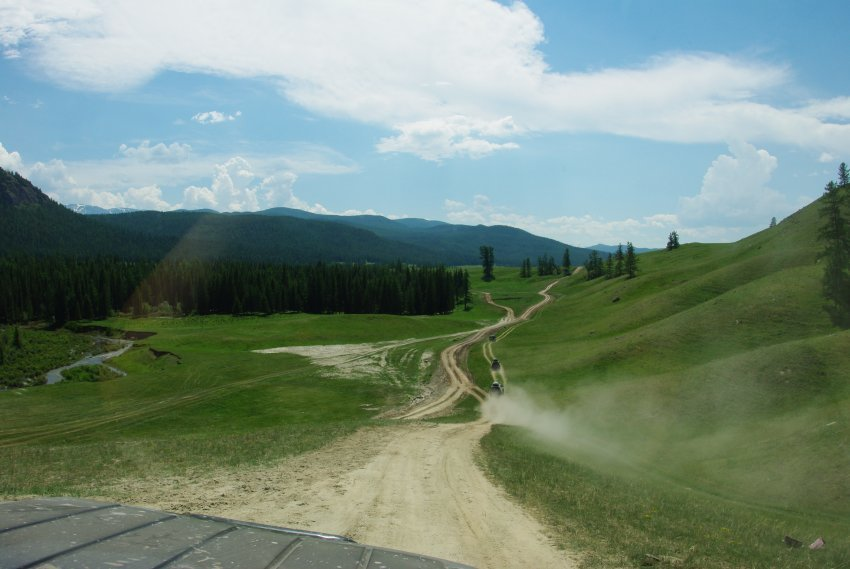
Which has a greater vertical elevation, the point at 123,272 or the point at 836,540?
the point at 123,272

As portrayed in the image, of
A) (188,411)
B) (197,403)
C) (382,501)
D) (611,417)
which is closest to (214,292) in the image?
(197,403)

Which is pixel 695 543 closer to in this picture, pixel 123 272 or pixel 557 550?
pixel 557 550

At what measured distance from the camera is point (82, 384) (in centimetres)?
5709

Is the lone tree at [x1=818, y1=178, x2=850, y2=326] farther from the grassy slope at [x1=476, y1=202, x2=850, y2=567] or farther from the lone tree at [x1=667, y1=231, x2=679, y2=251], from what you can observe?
the lone tree at [x1=667, y1=231, x2=679, y2=251]

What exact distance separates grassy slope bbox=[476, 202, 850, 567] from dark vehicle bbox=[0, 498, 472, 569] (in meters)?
8.86

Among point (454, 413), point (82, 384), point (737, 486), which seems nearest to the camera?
point (737, 486)

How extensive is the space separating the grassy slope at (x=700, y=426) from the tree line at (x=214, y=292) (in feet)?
256

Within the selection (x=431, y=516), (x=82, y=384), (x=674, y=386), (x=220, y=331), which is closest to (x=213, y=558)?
(x=431, y=516)

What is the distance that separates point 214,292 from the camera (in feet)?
499

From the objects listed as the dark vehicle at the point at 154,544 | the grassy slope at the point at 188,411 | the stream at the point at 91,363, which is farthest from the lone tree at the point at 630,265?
the dark vehicle at the point at 154,544

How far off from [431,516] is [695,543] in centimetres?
699

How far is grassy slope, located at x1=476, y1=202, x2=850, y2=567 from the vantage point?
15621 mm

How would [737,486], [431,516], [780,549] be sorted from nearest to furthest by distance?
[780,549]
[431,516]
[737,486]

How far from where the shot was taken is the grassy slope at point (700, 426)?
15.6 m
